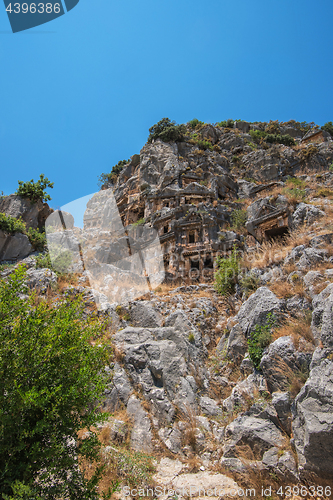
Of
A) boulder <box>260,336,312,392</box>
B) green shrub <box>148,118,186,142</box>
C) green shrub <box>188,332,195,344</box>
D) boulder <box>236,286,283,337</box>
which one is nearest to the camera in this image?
boulder <box>260,336,312,392</box>

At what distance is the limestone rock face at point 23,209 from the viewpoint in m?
19.3

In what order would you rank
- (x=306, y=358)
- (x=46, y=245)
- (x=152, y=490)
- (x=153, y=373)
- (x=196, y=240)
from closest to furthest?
(x=152, y=490) < (x=306, y=358) < (x=153, y=373) < (x=46, y=245) < (x=196, y=240)

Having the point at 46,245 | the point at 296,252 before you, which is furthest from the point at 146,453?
the point at 46,245

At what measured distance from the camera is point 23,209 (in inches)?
771

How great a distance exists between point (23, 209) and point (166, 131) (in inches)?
1205

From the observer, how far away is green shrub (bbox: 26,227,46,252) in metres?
17.6

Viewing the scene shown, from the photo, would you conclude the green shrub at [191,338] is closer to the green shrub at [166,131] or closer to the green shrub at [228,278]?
the green shrub at [228,278]

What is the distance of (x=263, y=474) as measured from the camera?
216 inches

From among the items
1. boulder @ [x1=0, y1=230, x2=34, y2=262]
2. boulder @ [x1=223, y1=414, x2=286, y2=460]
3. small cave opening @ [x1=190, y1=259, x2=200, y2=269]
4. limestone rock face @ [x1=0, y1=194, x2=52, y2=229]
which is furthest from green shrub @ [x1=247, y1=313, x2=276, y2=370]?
limestone rock face @ [x1=0, y1=194, x2=52, y2=229]

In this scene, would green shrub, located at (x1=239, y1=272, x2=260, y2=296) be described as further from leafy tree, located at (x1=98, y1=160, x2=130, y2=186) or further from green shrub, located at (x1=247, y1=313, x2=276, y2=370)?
leafy tree, located at (x1=98, y1=160, x2=130, y2=186)

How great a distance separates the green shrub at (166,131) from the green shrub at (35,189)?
27.7 m

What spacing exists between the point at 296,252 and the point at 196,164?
33471 mm

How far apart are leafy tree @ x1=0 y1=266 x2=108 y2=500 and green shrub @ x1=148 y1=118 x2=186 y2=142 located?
4270 centimetres

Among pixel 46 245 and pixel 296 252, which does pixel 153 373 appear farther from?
pixel 46 245
